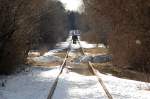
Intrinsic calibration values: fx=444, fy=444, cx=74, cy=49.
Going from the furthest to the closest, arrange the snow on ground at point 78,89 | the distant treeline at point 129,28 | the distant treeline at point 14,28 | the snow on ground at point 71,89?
1. the distant treeline at point 129,28
2. the distant treeline at point 14,28
3. the snow on ground at point 71,89
4. the snow on ground at point 78,89

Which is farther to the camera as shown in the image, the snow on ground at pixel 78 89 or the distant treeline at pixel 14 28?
the distant treeline at pixel 14 28

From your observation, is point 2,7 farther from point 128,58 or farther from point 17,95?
point 128,58

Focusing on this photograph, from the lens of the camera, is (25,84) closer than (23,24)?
Yes

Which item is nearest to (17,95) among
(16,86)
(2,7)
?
(16,86)

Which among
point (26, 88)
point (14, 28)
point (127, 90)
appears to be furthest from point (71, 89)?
point (14, 28)

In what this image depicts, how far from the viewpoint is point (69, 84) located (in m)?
17.9

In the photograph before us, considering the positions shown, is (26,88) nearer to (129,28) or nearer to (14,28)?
(14,28)

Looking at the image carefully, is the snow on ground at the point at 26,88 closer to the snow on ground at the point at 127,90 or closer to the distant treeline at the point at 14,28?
the distant treeline at the point at 14,28

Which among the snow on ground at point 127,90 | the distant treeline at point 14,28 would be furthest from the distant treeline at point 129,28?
the snow on ground at point 127,90

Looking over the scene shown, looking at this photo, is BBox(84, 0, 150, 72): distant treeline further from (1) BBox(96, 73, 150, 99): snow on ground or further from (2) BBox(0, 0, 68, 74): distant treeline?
(1) BBox(96, 73, 150, 99): snow on ground

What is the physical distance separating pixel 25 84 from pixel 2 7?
146 inches

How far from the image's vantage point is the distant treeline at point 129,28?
27.0 m

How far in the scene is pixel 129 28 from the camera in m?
27.9

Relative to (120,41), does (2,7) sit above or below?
above
